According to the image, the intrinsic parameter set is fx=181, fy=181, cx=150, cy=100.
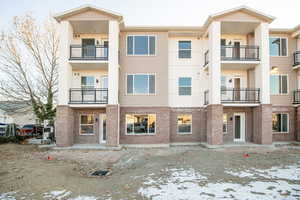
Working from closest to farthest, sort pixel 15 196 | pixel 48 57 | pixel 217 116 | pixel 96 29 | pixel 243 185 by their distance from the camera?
1. pixel 15 196
2. pixel 243 185
3. pixel 217 116
4. pixel 96 29
5. pixel 48 57

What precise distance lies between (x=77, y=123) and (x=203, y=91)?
10.2 m

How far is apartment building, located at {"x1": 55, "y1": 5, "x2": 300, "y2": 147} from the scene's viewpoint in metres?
12.8

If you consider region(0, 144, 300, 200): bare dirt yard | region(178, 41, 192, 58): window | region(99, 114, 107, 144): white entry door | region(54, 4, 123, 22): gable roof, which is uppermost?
region(54, 4, 123, 22): gable roof

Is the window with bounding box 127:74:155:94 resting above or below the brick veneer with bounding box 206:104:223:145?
above

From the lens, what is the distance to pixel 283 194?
5.16 meters

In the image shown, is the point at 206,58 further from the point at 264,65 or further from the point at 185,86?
the point at 264,65

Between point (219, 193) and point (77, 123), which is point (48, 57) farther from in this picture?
point (219, 193)

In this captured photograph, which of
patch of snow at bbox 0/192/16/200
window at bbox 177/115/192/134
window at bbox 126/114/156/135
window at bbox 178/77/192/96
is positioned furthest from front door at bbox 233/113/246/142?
patch of snow at bbox 0/192/16/200

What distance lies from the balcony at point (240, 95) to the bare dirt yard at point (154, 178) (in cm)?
471

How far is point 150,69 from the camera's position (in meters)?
13.9

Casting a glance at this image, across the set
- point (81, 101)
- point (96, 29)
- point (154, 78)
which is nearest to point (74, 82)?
point (81, 101)

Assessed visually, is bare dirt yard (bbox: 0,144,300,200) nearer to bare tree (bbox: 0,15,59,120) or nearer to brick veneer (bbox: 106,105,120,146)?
brick veneer (bbox: 106,105,120,146)

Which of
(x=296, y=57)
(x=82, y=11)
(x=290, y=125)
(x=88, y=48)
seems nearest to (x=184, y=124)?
(x=290, y=125)

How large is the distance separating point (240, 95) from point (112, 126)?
10.2 meters
